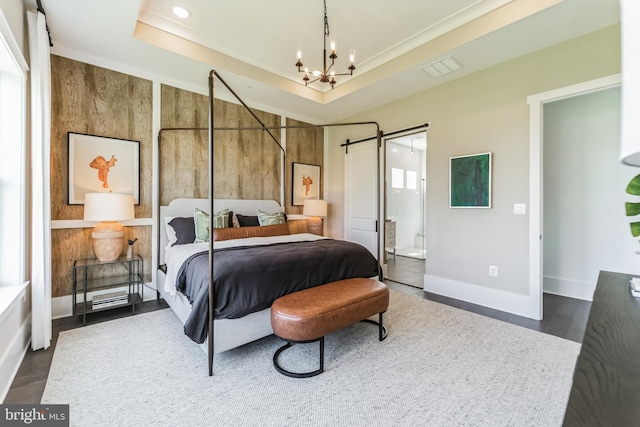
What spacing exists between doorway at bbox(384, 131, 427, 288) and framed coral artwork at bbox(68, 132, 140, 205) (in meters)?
4.80

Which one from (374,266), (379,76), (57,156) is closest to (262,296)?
(374,266)

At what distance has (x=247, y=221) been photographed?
413 cm

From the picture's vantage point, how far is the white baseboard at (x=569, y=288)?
3592 mm

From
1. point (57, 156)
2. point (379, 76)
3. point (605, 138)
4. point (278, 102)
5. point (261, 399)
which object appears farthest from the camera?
point (278, 102)

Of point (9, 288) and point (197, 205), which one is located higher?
point (197, 205)

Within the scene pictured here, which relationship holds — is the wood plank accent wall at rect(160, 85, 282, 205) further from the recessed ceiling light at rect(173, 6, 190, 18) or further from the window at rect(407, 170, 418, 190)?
the window at rect(407, 170, 418, 190)

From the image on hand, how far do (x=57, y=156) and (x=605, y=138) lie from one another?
650 centimetres

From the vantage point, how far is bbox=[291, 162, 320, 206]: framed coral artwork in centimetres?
518

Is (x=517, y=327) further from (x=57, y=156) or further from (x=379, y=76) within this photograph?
(x=57, y=156)

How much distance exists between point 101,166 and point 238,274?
243 centimetres

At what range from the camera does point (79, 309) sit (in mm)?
3055

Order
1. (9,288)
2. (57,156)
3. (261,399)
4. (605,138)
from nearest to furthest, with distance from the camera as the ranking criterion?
(261,399), (9,288), (57,156), (605,138)

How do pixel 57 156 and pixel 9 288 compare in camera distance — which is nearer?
pixel 9 288

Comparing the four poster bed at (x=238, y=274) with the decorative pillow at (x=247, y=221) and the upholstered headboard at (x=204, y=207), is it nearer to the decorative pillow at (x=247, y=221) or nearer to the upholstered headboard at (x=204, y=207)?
the upholstered headboard at (x=204, y=207)
